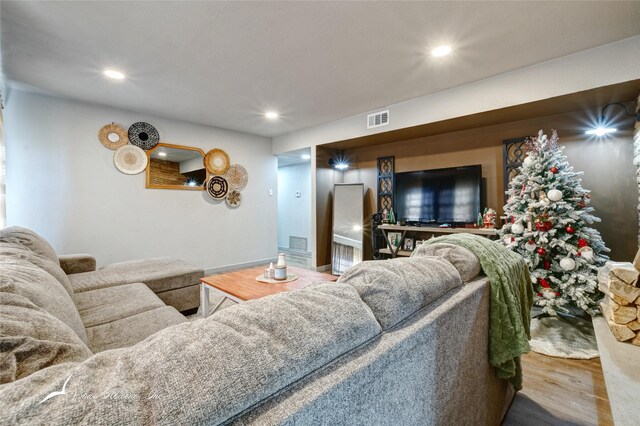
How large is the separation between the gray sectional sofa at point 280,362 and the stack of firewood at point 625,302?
1.72 metres

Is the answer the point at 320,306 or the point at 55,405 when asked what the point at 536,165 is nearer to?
the point at 320,306

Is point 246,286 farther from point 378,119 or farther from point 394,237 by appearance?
point 378,119

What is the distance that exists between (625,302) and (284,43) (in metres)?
3.14

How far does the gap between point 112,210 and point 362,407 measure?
429cm

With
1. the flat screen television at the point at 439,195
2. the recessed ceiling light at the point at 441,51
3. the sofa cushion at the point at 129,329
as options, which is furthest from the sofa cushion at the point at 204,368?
the flat screen television at the point at 439,195

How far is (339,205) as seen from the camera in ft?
15.7

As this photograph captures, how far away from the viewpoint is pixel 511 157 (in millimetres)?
3316

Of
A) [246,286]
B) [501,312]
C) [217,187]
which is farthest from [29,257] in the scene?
[217,187]

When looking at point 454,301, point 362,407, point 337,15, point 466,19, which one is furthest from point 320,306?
point 466,19

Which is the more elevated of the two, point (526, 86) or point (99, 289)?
point (526, 86)

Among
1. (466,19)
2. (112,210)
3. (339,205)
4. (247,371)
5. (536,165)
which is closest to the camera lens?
(247,371)

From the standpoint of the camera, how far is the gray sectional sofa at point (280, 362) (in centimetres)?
39

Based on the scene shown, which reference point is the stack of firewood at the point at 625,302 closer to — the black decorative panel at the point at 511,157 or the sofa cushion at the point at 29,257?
the black decorative panel at the point at 511,157

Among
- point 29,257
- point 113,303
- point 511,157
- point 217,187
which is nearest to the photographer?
point 29,257
